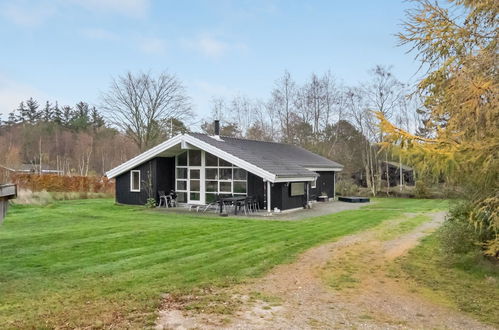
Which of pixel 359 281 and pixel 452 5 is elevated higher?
pixel 452 5

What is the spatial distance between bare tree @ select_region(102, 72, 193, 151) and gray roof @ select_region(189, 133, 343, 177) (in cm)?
1257

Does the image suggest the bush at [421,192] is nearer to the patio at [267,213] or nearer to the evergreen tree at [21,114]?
the patio at [267,213]

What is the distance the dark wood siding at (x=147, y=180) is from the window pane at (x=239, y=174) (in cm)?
358

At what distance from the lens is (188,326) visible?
4.48 meters

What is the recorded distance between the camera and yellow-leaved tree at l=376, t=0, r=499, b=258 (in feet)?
18.0

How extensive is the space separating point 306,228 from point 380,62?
21.6 meters

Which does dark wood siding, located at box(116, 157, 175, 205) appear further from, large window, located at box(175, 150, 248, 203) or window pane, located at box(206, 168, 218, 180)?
window pane, located at box(206, 168, 218, 180)

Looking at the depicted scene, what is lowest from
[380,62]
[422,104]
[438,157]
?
[438,157]

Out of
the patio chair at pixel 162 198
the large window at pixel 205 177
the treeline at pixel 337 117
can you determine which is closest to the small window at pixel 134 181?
the patio chair at pixel 162 198

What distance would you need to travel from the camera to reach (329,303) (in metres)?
5.54

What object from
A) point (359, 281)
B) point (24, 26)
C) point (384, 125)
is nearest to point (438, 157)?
point (384, 125)

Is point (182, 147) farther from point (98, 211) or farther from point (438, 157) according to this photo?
point (438, 157)

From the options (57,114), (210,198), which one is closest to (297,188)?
(210,198)

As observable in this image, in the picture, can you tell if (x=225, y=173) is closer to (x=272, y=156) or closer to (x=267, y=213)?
(x=267, y=213)
